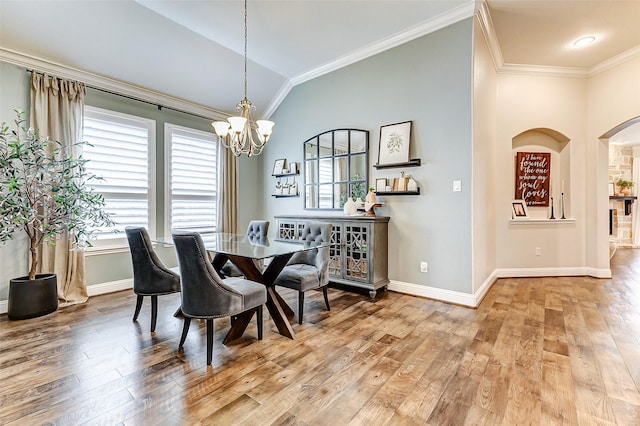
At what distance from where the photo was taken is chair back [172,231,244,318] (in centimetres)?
203

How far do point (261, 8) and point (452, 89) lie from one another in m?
2.30

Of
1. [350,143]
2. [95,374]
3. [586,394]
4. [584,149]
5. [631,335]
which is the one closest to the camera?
[586,394]

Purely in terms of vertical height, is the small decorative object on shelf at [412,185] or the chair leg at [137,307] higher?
the small decorative object on shelf at [412,185]

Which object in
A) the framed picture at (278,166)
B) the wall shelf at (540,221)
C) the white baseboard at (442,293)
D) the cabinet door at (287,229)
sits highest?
the framed picture at (278,166)

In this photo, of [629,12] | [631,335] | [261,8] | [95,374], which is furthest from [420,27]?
[95,374]

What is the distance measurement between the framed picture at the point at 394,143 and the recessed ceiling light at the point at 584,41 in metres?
2.49

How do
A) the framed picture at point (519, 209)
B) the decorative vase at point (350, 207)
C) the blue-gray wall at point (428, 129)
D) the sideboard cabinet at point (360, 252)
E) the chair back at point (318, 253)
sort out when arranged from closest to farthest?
the chair back at point (318, 253), the blue-gray wall at point (428, 129), the sideboard cabinet at point (360, 252), the decorative vase at point (350, 207), the framed picture at point (519, 209)

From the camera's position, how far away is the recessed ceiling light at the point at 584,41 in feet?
12.3

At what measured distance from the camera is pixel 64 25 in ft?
10.1

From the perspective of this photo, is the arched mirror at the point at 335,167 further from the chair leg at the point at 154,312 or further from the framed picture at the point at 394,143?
the chair leg at the point at 154,312

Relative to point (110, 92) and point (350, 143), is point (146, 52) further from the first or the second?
point (350, 143)

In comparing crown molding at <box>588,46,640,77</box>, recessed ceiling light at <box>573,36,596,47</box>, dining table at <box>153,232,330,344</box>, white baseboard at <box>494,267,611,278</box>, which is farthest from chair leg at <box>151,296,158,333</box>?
crown molding at <box>588,46,640,77</box>

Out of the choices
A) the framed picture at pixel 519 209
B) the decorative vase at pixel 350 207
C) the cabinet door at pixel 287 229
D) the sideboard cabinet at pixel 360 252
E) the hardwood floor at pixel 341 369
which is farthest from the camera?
the framed picture at pixel 519 209

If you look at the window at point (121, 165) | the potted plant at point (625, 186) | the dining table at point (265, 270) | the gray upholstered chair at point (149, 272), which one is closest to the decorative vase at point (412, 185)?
the dining table at point (265, 270)
